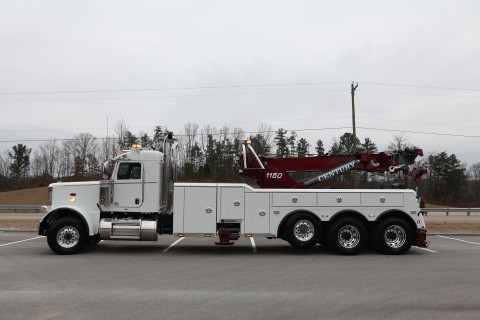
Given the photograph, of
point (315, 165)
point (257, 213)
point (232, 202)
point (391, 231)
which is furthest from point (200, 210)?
point (391, 231)

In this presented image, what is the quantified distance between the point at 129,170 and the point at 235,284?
18.1 ft

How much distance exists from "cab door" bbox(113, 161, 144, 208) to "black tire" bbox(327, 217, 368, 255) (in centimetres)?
548

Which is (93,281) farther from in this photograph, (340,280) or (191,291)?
(340,280)

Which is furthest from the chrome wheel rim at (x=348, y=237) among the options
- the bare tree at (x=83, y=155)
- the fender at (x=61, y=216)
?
the bare tree at (x=83, y=155)

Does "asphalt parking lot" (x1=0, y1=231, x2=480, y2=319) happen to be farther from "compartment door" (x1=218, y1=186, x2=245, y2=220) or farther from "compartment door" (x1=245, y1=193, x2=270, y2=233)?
"compartment door" (x1=218, y1=186, x2=245, y2=220)

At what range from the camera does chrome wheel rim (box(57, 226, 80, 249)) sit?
1091cm

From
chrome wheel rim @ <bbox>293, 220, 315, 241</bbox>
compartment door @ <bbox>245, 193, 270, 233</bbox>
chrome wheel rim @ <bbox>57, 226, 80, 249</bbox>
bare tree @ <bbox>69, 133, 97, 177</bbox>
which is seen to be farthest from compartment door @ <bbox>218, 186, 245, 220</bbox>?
bare tree @ <bbox>69, 133, 97, 177</bbox>

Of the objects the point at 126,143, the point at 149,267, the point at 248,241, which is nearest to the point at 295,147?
the point at 126,143

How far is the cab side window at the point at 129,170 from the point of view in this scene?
11.6 metres

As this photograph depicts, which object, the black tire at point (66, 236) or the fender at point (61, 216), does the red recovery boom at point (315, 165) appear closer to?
the fender at point (61, 216)

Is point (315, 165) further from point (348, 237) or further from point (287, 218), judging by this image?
point (348, 237)

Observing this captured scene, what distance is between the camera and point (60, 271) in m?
8.59

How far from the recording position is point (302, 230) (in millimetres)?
11266

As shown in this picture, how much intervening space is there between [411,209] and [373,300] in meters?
5.82
